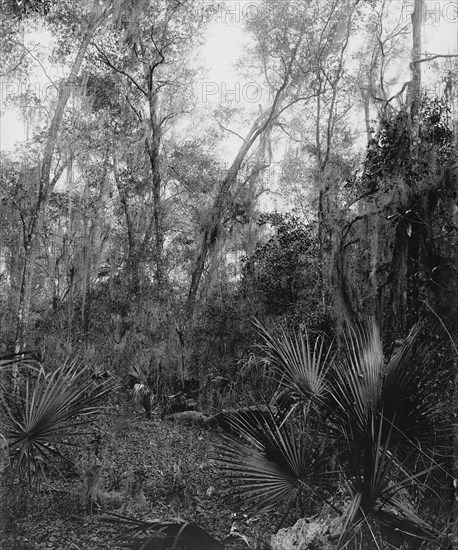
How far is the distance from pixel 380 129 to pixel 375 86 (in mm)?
Result: 531

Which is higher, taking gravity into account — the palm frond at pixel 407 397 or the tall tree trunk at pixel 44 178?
the tall tree trunk at pixel 44 178

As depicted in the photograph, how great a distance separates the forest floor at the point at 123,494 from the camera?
2.93 metres

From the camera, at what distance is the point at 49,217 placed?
623 cm

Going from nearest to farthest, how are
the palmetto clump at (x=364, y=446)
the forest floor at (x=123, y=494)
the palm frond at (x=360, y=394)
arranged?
the palmetto clump at (x=364, y=446) → the palm frond at (x=360, y=394) → the forest floor at (x=123, y=494)

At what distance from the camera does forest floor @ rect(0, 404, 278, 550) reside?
9.61 ft

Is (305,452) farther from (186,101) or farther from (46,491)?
(186,101)

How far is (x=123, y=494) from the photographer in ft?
10.9

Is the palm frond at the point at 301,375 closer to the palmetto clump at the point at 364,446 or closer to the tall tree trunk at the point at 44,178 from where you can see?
the palmetto clump at the point at 364,446

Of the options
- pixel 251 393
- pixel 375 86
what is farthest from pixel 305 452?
pixel 375 86

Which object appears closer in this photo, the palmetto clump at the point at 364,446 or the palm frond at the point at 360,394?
the palmetto clump at the point at 364,446

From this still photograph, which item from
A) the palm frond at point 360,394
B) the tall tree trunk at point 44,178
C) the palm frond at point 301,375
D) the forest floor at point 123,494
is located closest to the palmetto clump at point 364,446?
the palm frond at point 360,394

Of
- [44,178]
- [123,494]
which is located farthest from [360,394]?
[44,178]

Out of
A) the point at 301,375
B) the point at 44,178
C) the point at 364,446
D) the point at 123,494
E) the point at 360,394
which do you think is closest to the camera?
the point at 364,446

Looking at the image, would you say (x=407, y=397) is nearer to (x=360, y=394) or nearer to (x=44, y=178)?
(x=360, y=394)
